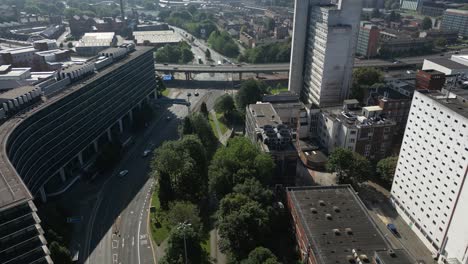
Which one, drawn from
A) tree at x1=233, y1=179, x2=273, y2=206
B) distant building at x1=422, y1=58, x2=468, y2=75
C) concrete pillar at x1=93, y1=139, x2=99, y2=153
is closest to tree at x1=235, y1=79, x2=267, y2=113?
concrete pillar at x1=93, y1=139, x2=99, y2=153

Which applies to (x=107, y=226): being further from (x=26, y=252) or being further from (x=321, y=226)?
(x=321, y=226)

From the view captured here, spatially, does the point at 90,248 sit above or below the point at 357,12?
below

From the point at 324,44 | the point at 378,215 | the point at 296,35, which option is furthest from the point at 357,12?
the point at 378,215

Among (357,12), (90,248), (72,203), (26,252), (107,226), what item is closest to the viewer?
(26,252)


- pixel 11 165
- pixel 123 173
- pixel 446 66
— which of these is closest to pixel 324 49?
pixel 446 66

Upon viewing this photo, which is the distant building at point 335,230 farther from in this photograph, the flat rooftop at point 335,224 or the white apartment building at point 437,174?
the white apartment building at point 437,174

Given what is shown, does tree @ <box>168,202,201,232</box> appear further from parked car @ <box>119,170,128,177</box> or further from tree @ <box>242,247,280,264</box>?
parked car @ <box>119,170,128,177</box>

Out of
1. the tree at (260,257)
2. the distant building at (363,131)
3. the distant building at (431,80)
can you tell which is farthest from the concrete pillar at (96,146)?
the distant building at (431,80)
